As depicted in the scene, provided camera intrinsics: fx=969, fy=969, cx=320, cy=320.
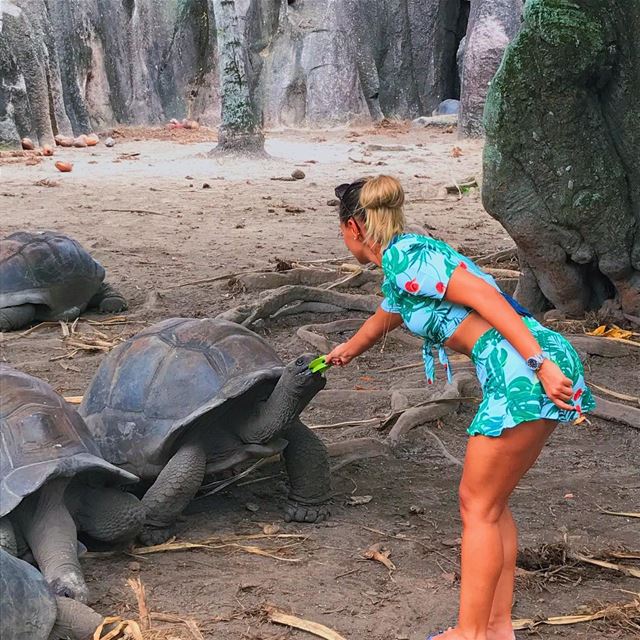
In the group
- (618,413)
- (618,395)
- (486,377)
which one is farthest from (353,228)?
(618,395)

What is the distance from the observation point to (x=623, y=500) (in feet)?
12.5

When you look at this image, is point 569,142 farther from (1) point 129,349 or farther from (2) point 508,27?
(2) point 508,27

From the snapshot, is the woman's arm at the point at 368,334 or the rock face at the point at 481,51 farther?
the rock face at the point at 481,51

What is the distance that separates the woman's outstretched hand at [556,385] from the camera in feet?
8.05

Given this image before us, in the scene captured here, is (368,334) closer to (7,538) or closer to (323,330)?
(7,538)

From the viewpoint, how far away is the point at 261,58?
2173 cm

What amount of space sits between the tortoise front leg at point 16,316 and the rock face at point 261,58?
13.3 metres

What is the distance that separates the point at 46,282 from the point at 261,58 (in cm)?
1617

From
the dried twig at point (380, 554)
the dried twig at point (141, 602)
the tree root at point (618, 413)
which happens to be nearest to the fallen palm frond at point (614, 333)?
the tree root at point (618, 413)

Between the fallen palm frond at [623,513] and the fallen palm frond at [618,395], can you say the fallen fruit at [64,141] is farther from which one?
the fallen palm frond at [623,513]

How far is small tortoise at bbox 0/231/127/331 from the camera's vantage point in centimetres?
650

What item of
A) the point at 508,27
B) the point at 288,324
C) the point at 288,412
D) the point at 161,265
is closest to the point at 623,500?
the point at 288,412

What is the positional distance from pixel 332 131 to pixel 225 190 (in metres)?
9.24

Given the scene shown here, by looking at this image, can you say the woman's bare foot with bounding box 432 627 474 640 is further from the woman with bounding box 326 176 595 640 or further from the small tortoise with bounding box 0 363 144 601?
the small tortoise with bounding box 0 363 144 601
